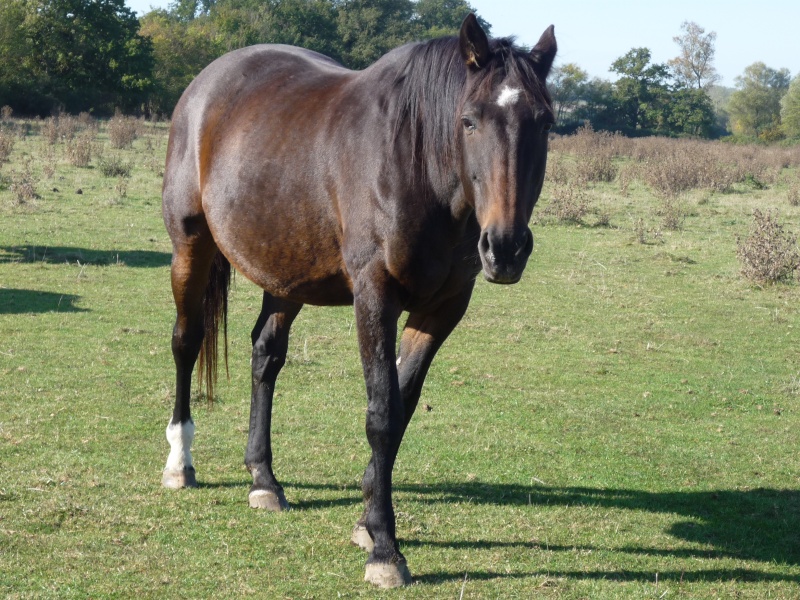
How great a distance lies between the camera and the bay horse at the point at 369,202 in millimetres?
3189

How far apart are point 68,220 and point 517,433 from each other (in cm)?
982

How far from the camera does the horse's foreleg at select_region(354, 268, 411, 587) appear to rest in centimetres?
363

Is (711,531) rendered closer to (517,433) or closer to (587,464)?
(587,464)

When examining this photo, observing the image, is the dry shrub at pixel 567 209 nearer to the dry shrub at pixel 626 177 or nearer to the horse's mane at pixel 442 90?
the dry shrub at pixel 626 177

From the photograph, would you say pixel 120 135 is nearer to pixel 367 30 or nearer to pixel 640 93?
pixel 367 30

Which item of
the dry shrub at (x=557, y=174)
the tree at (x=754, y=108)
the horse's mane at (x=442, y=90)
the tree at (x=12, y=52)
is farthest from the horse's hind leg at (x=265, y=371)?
the tree at (x=754, y=108)

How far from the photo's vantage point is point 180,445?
15.7 feet

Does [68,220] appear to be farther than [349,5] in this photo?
No

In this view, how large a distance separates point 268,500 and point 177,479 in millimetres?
549

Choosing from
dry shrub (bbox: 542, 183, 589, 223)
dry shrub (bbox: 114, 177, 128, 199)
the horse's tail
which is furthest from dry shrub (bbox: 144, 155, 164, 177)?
the horse's tail

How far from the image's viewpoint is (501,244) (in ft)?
9.87

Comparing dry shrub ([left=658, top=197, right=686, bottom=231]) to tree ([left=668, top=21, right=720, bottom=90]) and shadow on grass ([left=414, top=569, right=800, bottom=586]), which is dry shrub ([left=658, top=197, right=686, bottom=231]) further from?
tree ([left=668, top=21, right=720, bottom=90])

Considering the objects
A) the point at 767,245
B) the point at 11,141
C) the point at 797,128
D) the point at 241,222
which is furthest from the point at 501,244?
the point at 797,128

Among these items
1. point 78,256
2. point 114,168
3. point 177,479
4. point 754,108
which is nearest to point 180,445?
Answer: point 177,479
